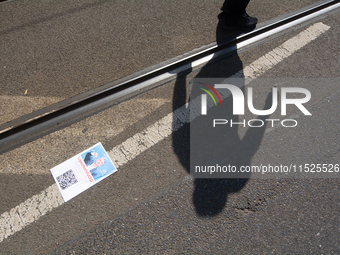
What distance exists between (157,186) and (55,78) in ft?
6.98

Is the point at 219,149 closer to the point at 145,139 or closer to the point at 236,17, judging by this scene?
the point at 145,139

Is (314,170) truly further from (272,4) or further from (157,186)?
(272,4)

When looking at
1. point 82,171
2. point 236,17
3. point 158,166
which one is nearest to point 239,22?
point 236,17

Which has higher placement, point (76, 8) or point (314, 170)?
point (76, 8)

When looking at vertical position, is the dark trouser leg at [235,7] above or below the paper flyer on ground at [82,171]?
above

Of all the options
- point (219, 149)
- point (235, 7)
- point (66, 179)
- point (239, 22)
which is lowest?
point (66, 179)

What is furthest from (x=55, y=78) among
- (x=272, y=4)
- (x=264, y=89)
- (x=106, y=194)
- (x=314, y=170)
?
(x=272, y=4)

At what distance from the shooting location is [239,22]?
3617 millimetres

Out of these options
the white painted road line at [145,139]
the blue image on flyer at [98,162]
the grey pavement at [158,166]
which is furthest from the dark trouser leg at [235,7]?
the blue image on flyer at [98,162]

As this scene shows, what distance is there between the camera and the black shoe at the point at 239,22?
3592 millimetres

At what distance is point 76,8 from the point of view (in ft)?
12.9

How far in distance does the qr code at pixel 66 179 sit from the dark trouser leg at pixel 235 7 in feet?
10.6

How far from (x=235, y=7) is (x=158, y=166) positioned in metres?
2.70

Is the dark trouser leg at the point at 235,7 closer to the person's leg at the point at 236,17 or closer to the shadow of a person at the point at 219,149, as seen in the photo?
the person's leg at the point at 236,17
